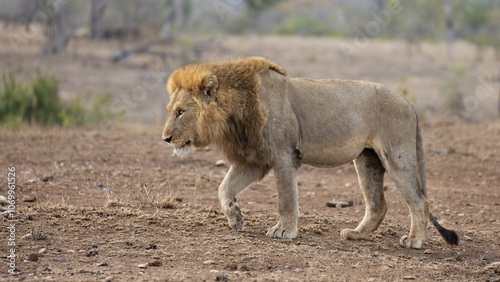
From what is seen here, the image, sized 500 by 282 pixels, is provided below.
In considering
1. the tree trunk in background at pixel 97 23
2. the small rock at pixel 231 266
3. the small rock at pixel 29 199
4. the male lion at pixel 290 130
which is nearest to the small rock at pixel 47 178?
the small rock at pixel 29 199

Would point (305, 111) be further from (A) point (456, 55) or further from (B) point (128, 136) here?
(A) point (456, 55)

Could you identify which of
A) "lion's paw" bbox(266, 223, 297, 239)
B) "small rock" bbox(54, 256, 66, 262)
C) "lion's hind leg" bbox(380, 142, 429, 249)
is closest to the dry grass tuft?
"lion's paw" bbox(266, 223, 297, 239)

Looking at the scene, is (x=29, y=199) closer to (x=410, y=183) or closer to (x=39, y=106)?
(x=410, y=183)

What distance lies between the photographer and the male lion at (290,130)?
5.08m

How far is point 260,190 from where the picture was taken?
7.39 m

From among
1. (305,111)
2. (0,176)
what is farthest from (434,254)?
(0,176)

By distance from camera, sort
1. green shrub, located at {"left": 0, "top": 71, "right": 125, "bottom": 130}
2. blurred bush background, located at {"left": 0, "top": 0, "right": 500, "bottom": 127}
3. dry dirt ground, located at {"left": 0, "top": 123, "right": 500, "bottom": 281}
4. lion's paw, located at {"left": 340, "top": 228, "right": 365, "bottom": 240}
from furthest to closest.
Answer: blurred bush background, located at {"left": 0, "top": 0, "right": 500, "bottom": 127} < green shrub, located at {"left": 0, "top": 71, "right": 125, "bottom": 130} < lion's paw, located at {"left": 340, "top": 228, "right": 365, "bottom": 240} < dry dirt ground, located at {"left": 0, "top": 123, "right": 500, "bottom": 281}

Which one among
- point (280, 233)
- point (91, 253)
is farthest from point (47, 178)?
point (280, 233)

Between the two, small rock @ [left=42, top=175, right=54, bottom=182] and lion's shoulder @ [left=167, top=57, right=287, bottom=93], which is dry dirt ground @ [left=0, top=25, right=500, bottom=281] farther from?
lion's shoulder @ [left=167, top=57, right=287, bottom=93]

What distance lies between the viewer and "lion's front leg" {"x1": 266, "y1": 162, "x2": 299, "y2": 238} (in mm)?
5098

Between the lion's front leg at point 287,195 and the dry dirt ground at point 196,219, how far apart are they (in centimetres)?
15

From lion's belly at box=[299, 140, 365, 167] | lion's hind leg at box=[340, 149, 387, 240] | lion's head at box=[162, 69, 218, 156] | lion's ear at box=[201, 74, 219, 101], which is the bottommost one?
lion's hind leg at box=[340, 149, 387, 240]

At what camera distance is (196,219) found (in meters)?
5.54

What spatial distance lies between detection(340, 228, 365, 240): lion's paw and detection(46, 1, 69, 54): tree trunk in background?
1838 cm
